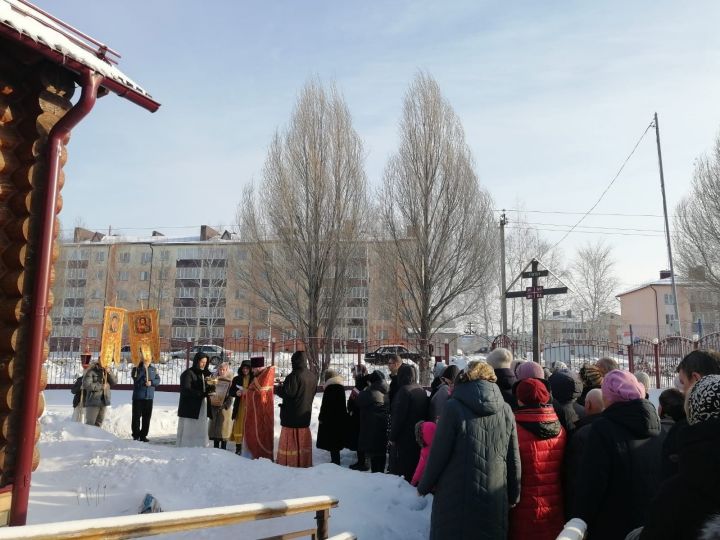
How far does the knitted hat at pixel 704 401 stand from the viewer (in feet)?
5.56

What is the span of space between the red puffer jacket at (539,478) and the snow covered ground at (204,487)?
64.6 inches

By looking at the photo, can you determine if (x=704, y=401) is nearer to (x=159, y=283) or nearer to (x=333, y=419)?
(x=333, y=419)

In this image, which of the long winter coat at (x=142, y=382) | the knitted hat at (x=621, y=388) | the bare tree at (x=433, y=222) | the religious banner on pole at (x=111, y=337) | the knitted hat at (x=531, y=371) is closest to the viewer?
the knitted hat at (x=621, y=388)

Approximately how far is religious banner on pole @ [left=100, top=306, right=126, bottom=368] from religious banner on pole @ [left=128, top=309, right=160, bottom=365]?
0.25 m

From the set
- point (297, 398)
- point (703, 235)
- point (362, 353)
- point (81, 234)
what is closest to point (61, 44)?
point (297, 398)

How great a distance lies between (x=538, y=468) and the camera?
4.02 metres

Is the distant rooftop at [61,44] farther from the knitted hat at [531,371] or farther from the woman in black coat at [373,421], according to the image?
the woman in black coat at [373,421]

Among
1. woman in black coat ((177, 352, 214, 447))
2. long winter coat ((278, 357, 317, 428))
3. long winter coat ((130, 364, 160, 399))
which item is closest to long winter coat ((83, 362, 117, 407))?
long winter coat ((130, 364, 160, 399))

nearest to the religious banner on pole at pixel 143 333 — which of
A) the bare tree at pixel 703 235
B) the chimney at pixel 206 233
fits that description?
the bare tree at pixel 703 235

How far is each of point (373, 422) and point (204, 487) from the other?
9.07ft

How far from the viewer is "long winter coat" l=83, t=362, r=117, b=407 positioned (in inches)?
420

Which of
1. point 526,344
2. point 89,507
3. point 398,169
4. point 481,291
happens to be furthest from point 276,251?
point 89,507

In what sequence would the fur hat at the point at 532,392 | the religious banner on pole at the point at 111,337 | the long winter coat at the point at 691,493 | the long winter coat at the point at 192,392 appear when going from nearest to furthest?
1. the long winter coat at the point at 691,493
2. the fur hat at the point at 532,392
3. the long winter coat at the point at 192,392
4. the religious banner on pole at the point at 111,337

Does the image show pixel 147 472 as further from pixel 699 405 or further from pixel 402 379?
pixel 699 405
